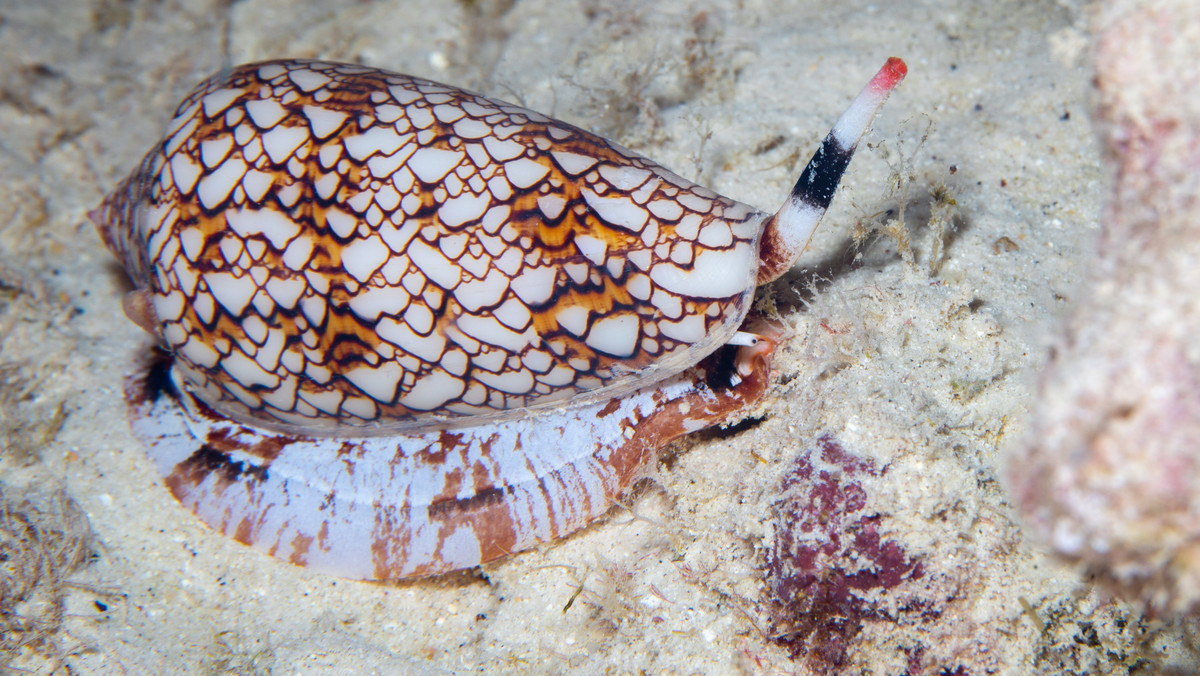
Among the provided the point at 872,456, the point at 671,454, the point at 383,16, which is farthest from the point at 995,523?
the point at 383,16

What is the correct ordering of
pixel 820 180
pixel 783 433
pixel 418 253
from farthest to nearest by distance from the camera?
pixel 783 433 → pixel 418 253 → pixel 820 180

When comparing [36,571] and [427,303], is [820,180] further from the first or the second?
[36,571]

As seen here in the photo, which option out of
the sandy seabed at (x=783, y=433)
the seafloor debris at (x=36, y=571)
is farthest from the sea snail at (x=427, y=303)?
the seafloor debris at (x=36, y=571)

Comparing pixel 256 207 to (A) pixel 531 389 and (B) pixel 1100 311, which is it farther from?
(B) pixel 1100 311

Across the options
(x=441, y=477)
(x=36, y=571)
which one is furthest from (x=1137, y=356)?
(x=36, y=571)

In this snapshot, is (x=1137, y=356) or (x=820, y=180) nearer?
(x=1137, y=356)

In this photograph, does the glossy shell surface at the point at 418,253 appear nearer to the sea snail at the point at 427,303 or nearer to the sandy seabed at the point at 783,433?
the sea snail at the point at 427,303

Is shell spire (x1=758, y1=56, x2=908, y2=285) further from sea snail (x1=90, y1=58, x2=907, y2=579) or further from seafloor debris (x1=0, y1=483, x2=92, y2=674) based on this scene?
seafloor debris (x1=0, y1=483, x2=92, y2=674)

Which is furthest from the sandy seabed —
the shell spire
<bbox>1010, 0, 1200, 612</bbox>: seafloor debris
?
the shell spire

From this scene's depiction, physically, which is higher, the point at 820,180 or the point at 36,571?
the point at 820,180
